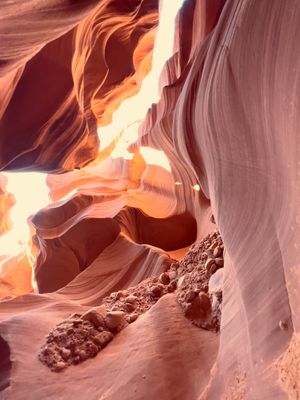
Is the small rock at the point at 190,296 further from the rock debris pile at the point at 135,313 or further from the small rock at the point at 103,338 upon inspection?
the small rock at the point at 103,338

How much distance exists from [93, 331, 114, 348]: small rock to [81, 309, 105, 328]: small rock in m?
0.09

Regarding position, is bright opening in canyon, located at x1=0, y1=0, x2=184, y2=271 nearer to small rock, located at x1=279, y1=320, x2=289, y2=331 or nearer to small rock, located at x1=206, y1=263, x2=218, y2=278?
small rock, located at x1=206, y1=263, x2=218, y2=278

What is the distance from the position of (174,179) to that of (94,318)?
2.86m

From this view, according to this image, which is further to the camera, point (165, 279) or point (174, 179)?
point (174, 179)

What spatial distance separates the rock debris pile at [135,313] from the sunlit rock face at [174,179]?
0.08m

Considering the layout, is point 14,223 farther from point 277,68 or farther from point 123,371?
point 277,68

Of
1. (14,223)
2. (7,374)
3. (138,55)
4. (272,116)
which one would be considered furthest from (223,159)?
(14,223)

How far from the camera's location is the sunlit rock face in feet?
6.15

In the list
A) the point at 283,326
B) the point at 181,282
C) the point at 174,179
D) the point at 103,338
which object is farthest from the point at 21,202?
the point at 283,326

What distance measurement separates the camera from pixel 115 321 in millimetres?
3014

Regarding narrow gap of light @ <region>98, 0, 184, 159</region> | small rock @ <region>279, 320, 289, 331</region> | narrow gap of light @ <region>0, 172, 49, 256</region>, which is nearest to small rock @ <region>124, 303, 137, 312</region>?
small rock @ <region>279, 320, 289, 331</region>

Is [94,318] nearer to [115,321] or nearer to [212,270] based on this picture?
[115,321]

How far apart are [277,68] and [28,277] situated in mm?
6483

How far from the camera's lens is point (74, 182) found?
7.72 metres
